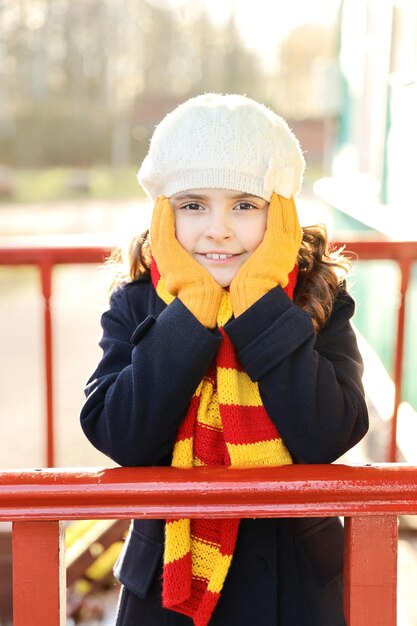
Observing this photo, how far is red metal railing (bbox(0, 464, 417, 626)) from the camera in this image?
113 centimetres

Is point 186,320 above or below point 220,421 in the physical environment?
above

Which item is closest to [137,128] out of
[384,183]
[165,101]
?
[165,101]

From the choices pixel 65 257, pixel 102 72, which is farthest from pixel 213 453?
pixel 102 72

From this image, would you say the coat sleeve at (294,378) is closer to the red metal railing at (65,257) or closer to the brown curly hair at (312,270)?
the brown curly hair at (312,270)

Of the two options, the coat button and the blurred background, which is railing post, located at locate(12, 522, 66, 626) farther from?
the blurred background

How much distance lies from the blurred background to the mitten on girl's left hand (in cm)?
29

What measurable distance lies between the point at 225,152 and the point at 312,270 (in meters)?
0.34

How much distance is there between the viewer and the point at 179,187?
1582mm

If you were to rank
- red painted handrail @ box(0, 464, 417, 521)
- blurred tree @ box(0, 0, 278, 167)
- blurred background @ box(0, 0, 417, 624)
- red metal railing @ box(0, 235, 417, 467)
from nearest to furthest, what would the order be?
red painted handrail @ box(0, 464, 417, 521) → red metal railing @ box(0, 235, 417, 467) → blurred background @ box(0, 0, 417, 624) → blurred tree @ box(0, 0, 278, 167)

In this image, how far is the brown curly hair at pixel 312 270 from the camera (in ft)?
5.34

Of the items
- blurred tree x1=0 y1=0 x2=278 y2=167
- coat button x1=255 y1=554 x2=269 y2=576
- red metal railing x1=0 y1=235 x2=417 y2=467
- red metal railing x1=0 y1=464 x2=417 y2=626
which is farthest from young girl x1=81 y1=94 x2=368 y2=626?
blurred tree x1=0 y1=0 x2=278 y2=167

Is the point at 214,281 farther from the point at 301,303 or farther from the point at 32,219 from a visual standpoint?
the point at 32,219

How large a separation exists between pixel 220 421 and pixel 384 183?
11.5ft

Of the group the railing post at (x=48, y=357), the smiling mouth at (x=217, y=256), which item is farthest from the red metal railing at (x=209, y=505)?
the railing post at (x=48, y=357)
